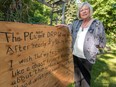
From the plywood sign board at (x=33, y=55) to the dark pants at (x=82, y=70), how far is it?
7.2 inches

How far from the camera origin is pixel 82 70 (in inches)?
151

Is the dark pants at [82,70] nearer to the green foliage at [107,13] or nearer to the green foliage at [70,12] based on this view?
the green foliage at [107,13]

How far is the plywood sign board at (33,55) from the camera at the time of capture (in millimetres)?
2264

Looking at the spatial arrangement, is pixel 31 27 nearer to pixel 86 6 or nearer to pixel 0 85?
pixel 0 85

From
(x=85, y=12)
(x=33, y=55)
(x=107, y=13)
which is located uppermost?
(x=107, y=13)

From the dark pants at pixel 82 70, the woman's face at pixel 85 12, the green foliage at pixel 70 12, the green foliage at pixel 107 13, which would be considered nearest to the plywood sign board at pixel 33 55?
the dark pants at pixel 82 70

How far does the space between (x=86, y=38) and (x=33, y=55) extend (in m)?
1.02

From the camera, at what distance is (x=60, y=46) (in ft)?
12.2

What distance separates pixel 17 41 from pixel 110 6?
2358 centimetres

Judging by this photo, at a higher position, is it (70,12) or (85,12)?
(70,12)

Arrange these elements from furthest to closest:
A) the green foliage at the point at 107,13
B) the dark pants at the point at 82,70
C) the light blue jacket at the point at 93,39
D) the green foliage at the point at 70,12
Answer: the green foliage at the point at 70,12 → the green foliage at the point at 107,13 → the dark pants at the point at 82,70 → the light blue jacket at the point at 93,39

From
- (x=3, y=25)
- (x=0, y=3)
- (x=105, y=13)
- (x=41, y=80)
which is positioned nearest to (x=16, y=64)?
(x=3, y=25)

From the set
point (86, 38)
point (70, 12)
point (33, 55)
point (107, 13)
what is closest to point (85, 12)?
point (86, 38)

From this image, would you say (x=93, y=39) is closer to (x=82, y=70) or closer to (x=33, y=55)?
(x=82, y=70)
